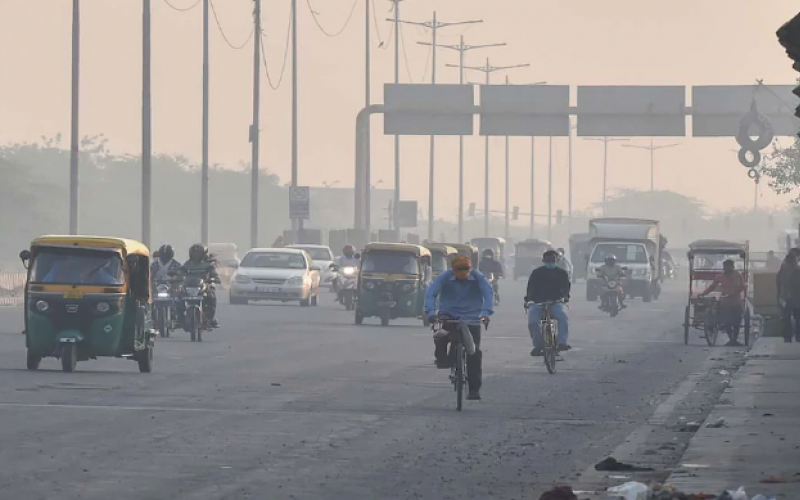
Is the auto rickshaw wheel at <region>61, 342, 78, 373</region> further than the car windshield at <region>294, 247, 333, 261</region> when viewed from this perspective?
No

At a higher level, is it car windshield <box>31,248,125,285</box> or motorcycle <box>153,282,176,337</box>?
car windshield <box>31,248,125,285</box>

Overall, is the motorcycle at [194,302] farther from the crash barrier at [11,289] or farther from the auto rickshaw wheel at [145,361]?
the crash barrier at [11,289]

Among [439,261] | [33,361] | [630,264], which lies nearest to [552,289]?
[33,361]

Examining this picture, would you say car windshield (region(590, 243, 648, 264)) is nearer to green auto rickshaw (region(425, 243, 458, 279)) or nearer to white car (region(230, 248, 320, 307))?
white car (region(230, 248, 320, 307))

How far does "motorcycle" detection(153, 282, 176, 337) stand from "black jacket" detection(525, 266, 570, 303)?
28.4 ft

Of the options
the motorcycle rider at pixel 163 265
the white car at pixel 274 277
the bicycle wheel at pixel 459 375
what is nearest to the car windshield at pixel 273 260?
the white car at pixel 274 277

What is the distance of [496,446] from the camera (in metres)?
16.8

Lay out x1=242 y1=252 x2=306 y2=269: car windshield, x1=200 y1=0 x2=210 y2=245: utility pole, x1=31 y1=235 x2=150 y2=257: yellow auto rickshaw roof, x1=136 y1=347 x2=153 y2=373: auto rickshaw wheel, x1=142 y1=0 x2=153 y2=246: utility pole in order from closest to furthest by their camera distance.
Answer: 1. x1=31 y1=235 x2=150 y2=257: yellow auto rickshaw roof
2. x1=136 y1=347 x2=153 y2=373: auto rickshaw wheel
3. x1=242 y1=252 x2=306 y2=269: car windshield
4. x1=142 y1=0 x2=153 y2=246: utility pole
5. x1=200 y1=0 x2=210 y2=245: utility pole

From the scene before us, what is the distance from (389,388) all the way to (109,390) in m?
3.19

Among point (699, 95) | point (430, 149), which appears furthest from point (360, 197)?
point (430, 149)

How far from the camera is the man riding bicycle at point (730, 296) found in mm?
35281

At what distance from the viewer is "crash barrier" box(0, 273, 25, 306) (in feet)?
185

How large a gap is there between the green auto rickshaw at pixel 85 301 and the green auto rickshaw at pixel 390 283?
57.9 feet

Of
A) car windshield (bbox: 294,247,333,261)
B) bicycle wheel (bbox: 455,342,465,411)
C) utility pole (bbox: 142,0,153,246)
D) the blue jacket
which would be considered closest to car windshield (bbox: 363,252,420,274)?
utility pole (bbox: 142,0,153,246)
